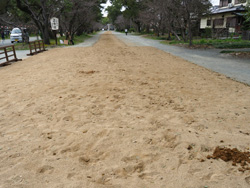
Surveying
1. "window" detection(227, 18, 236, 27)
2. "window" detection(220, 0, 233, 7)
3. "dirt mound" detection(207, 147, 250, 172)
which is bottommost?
"dirt mound" detection(207, 147, 250, 172)

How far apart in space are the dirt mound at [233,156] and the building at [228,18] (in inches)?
977

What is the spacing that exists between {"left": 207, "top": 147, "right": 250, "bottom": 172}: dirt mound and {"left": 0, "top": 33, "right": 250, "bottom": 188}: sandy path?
0.10 metres

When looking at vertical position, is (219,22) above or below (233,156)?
above

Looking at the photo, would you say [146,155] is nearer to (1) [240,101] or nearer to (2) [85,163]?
(2) [85,163]

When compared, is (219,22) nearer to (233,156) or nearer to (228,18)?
(228,18)

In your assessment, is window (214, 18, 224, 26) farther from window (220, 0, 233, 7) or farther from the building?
window (220, 0, 233, 7)

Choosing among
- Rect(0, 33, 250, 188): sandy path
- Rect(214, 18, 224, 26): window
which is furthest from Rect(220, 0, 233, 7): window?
Rect(0, 33, 250, 188): sandy path

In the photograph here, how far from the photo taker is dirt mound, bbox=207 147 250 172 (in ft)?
9.62

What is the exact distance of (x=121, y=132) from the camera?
12.6 feet

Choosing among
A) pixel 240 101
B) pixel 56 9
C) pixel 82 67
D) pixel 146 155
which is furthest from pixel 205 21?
pixel 146 155

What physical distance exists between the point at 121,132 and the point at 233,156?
5.76ft

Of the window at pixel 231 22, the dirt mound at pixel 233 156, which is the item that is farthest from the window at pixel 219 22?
the dirt mound at pixel 233 156

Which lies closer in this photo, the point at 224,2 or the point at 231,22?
the point at 231,22

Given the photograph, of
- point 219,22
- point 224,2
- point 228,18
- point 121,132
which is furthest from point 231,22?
point 121,132
